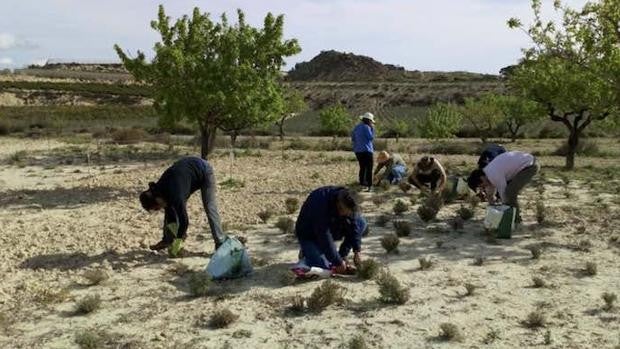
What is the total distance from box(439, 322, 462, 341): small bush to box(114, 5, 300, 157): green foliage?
10.7m

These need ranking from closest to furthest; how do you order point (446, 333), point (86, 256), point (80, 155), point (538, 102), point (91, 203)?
1. point (446, 333)
2. point (86, 256)
3. point (91, 203)
4. point (538, 102)
5. point (80, 155)

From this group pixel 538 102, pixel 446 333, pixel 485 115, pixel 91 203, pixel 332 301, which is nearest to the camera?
pixel 446 333

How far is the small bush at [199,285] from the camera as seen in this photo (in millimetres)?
7914

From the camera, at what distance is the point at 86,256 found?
375 inches

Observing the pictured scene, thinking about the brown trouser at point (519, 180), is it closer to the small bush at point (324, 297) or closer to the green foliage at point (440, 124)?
the small bush at point (324, 297)

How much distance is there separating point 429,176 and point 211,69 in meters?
6.15

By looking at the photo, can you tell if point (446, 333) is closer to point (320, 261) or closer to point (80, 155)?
point (320, 261)

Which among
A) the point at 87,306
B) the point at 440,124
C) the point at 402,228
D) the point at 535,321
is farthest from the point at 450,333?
the point at 440,124

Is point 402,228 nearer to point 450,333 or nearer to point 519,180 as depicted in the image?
point 519,180

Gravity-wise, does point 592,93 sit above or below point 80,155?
above

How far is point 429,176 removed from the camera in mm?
13789

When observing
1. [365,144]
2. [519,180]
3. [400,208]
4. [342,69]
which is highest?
[342,69]

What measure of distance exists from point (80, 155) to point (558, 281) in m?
20.4

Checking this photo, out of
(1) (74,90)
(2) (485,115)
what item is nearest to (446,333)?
(2) (485,115)
